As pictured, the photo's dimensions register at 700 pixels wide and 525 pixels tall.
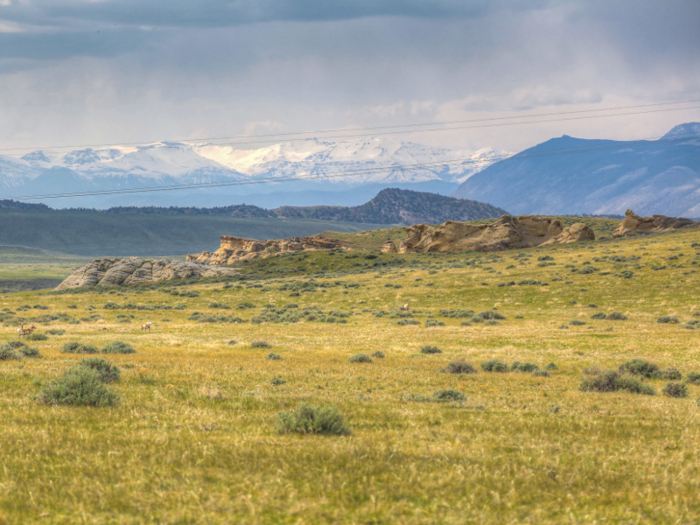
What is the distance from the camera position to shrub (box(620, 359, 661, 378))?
16270 millimetres

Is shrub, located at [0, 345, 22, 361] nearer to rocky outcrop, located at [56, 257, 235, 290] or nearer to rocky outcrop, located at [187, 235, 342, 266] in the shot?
rocky outcrop, located at [56, 257, 235, 290]

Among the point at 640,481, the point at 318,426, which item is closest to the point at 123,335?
the point at 318,426

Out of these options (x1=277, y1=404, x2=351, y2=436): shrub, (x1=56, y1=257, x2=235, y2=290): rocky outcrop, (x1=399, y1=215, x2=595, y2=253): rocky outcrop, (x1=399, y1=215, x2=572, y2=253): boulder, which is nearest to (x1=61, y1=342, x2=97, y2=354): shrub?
(x1=277, y1=404, x2=351, y2=436): shrub

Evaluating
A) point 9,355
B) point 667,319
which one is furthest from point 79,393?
point 667,319

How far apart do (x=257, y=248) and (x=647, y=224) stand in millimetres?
86715

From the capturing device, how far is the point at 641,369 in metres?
16.5

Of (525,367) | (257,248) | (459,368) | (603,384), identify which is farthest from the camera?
(257,248)

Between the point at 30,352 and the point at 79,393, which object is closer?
the point at 79,393

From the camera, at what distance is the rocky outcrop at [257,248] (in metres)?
124

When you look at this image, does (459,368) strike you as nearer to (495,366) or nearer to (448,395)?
(495,366)

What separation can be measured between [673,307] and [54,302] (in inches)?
2239

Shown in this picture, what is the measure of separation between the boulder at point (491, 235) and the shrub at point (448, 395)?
8902cm

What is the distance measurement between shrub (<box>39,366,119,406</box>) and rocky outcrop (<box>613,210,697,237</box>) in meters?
105

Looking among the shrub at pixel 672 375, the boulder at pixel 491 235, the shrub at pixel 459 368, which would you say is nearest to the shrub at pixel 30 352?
the shrub at pixel 459 368
